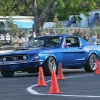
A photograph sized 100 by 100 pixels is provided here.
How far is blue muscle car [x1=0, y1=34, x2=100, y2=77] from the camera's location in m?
19.1

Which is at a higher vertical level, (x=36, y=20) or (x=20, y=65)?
(x=36, y=20)

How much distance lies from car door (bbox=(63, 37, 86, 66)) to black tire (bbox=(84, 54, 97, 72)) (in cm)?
38

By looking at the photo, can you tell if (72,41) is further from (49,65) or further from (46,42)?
(49,65)

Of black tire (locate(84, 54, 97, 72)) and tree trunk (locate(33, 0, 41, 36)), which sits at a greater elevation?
tree trunk (locate(33, 0, 41, 36))

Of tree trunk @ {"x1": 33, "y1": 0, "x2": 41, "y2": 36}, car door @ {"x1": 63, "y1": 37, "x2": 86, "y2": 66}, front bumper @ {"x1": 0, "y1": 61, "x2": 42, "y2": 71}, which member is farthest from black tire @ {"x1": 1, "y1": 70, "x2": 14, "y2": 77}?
tree trunk @ {"x1": 33, "y1": 0, "x2": 41, "y2": 36}

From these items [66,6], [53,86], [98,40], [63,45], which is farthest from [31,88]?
[98,40]

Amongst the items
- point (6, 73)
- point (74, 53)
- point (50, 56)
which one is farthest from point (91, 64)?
point (6, 73)

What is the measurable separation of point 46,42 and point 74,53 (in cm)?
115

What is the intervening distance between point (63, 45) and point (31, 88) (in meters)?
5.93

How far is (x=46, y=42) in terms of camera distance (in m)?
20.4

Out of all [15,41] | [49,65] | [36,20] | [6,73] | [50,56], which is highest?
[36,20]

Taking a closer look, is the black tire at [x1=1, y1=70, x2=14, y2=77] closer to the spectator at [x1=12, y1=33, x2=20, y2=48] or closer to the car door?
the car door

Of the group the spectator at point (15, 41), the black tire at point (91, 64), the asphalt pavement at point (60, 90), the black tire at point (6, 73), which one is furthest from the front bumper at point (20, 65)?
the spectator at point (15, 41)

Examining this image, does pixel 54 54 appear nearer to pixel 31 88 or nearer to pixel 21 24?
pixel 31 88
